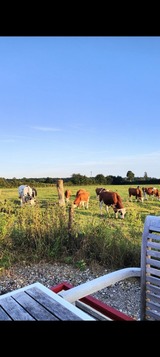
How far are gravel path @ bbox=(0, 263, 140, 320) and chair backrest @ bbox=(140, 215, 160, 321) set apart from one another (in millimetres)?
1131

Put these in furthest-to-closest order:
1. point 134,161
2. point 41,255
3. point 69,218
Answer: point 134,161 → point 69,218 → point 41,255

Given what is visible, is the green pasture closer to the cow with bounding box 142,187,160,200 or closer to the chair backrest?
the chair backrest

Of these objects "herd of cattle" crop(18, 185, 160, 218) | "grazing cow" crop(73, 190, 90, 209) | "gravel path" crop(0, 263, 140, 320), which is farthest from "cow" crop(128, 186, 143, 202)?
"gravel path" crop(0, 263, 140, 320)

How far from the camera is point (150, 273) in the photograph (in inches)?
56.1

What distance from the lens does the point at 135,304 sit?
2.58 meters

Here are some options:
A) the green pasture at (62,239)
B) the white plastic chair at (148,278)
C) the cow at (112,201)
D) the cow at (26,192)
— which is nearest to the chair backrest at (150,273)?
the white plastic chair at (148,278)

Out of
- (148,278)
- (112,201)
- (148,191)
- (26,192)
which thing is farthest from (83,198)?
(148,278)

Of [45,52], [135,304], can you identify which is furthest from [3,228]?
[45,52]

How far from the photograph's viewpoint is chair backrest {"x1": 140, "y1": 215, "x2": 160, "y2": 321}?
1.39 metres

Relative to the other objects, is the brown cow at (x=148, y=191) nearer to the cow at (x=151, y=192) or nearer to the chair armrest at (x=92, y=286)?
the cow at (x=151, y=192)

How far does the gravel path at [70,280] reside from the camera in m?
2.67
